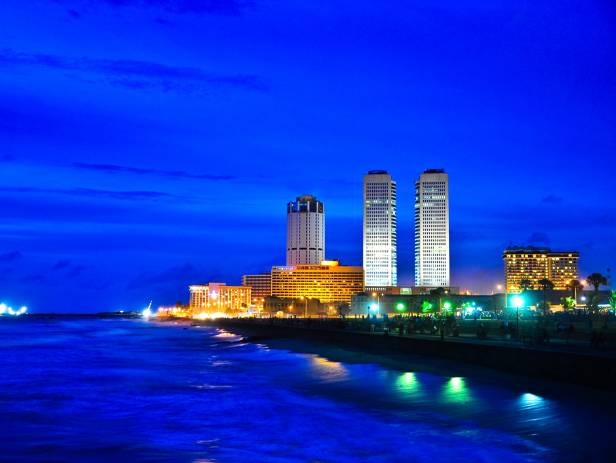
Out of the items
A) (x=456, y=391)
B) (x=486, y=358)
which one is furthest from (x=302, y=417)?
(x=486, y=358)

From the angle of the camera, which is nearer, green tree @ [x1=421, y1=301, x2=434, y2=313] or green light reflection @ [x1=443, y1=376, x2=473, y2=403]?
green light reflection @ [x1=443, y1=376, x2=473, y2=403]

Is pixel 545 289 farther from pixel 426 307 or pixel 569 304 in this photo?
pixel 426 307

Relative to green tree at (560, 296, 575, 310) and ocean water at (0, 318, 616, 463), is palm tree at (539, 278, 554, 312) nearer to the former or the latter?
green tree at (560, 296, 575, 310)

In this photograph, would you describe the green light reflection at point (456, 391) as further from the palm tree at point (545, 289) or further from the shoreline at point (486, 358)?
the palm tree at point (545, 289)

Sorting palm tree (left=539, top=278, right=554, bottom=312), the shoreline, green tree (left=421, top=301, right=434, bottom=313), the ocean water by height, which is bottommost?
the ocean water

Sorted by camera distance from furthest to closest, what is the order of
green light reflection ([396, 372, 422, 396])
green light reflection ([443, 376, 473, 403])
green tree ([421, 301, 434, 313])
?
green tree ([421, 301, 434, 313])
green light reflection ([396, 372, 422, 396])
green light reflection ([443, 376, 473, 403])

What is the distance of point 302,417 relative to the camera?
88.4 feet

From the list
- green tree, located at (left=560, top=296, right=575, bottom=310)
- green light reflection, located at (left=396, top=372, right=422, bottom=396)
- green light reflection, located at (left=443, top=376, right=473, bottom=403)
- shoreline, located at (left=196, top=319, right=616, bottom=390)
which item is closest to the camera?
green light reflection, located at (left=443, top=376, right=473, bottom=403)

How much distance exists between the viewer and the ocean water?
20281mm

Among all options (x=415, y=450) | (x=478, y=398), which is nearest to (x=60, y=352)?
(x=478, y=398)

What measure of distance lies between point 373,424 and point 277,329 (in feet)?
268

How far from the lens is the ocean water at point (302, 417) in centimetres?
2028

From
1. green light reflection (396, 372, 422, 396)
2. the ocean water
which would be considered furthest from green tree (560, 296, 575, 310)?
green light reflection (396, 372, 422, 396)

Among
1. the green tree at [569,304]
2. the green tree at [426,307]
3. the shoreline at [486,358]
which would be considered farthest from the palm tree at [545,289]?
the shoreline at [486,358]
